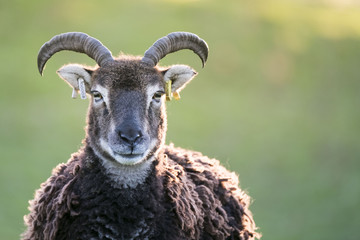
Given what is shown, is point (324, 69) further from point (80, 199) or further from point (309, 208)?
point (80, 199)

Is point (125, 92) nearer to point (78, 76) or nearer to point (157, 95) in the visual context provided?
point (157, 95)

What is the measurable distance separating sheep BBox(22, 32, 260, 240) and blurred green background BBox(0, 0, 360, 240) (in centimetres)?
2502

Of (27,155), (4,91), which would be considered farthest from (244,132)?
(4,91)

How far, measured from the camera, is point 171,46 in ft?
38.1

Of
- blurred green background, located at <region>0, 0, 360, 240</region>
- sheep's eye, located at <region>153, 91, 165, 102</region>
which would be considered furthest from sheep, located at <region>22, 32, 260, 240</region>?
blurred green background, located at <region>0, 0, 360, 240</region>

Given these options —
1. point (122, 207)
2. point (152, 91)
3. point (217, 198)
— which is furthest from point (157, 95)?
point (217, 198)

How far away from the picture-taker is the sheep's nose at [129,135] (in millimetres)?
10133

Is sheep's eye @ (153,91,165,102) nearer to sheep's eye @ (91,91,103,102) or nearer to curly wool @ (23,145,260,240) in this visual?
sheep's eye @ (91,91,103,102)

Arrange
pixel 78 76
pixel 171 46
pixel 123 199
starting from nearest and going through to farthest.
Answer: pixel 123 199
pixel 78 76
pixel 171 46

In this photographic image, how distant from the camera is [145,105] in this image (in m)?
10.8

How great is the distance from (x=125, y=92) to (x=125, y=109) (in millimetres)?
353

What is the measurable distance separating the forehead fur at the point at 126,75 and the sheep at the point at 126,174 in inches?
0.7

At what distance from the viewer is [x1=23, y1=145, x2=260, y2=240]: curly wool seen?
10.1 m

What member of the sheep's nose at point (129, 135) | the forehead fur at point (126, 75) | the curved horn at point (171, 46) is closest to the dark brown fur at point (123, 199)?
the forehead fur at point (126, 75)
